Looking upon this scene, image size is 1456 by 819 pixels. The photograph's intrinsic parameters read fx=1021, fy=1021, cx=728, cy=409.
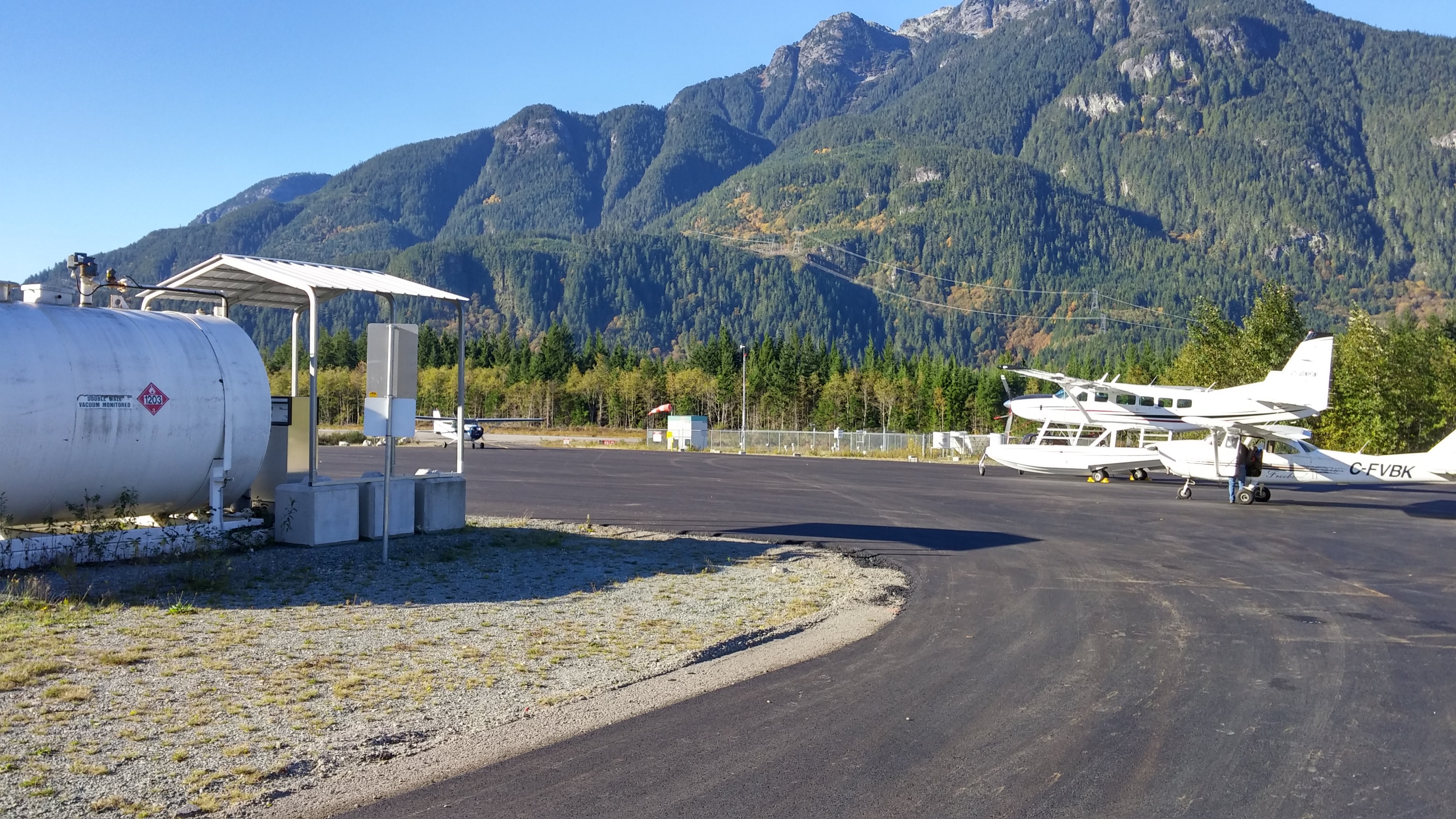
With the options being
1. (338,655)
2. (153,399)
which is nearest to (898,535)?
(338,655)

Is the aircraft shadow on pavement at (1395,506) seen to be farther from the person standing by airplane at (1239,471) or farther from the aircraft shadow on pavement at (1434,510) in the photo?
the person standing by airplane at (1239,471)

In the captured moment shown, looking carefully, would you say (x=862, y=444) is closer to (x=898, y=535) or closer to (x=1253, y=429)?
(x=1253, y=429)

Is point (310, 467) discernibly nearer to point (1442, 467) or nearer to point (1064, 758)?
point (1064, 758)

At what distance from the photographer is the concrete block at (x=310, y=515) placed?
46.6ft

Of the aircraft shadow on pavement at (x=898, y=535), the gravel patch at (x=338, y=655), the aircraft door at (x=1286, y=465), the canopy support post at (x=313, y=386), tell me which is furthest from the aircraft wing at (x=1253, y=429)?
the canopy support post at (x=313, y=386)

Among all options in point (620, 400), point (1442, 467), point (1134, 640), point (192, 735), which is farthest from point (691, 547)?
point (620, 400)

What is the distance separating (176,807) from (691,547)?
11.5 m

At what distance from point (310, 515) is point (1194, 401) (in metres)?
24.6

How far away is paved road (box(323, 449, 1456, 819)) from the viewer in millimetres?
5879

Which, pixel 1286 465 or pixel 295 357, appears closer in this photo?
pixel 295 357

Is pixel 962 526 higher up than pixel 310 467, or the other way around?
pixel 310 467

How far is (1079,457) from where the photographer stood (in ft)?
110

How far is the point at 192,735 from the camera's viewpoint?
6602mm

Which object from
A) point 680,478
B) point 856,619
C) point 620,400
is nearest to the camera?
point 856,619
